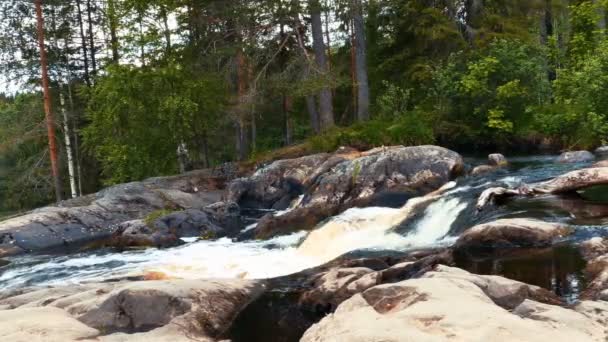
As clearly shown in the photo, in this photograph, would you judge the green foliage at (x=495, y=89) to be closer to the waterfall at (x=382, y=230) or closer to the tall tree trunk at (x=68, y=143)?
the waterfall at (x=382, y=230)

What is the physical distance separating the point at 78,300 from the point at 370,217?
7697 millimetres

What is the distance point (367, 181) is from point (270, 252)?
4.50 m

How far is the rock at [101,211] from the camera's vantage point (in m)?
16.8

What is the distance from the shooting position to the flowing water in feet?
35.3

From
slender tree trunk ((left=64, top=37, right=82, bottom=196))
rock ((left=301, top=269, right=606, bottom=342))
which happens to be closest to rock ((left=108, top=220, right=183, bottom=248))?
rock ((left=301, top=269, right=606, bottom=342))

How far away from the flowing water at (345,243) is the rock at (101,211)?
4.29 ft

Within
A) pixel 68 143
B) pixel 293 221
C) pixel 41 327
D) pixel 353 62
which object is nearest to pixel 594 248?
pixel 41 327

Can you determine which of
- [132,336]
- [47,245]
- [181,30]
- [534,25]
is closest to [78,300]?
[132,336]

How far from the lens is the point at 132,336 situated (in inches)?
259

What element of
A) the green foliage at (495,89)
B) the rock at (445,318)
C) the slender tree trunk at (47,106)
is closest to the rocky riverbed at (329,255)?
the rock at (445,318)

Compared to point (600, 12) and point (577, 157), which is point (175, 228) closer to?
point (577, 157)

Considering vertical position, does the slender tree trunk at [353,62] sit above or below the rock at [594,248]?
above

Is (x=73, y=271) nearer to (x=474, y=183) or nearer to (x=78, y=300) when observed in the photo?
(x=78, y=300)

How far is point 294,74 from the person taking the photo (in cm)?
2236
